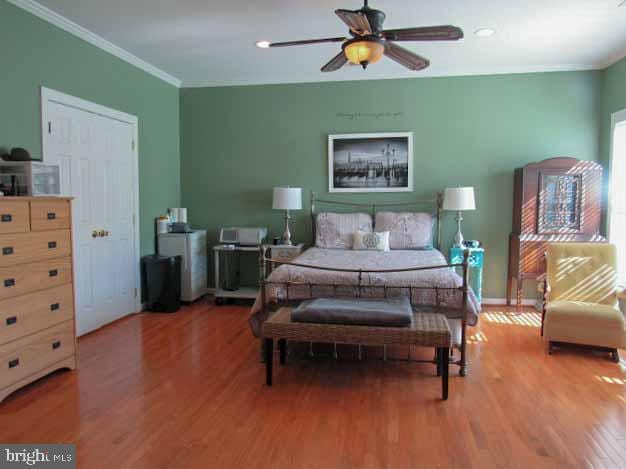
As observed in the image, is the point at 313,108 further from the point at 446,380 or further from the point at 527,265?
the point at 446,380

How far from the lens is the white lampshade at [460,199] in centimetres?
498

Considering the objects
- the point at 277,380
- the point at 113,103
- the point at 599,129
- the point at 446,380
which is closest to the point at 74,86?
the point at 113,103

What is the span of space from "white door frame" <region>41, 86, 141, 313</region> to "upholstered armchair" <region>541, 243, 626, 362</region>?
4241 millimetres

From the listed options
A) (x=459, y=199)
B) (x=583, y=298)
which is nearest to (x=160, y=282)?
(x=459, y=199)

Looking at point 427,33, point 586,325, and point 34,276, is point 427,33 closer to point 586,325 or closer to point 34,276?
point 586,325

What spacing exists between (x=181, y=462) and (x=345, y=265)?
6.91ft

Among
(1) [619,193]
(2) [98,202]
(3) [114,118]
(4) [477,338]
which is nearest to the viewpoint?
(4) [477,338]

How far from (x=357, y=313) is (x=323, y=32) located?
2.61 m

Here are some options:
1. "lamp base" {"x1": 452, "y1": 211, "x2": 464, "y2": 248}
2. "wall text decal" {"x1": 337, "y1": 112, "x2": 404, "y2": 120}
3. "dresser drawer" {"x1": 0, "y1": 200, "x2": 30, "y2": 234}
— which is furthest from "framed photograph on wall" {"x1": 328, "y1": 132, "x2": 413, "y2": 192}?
"dresser drawer" {"x1": 0, "y1": 200, "x2": 30, "y2": 234}

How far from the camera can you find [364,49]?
277 centimetres

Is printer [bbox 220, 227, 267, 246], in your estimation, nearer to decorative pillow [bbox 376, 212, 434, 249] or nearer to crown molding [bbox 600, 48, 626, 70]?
decorative pillow [bbox 376, 212, 434, 249]

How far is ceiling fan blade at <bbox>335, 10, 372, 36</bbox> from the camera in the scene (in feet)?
8.15

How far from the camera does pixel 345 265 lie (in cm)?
390

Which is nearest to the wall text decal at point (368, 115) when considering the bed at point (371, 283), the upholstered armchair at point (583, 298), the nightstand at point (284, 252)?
the nightstand at point (284, 252)
